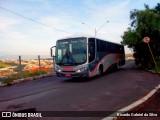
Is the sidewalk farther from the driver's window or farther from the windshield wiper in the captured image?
the driver's window

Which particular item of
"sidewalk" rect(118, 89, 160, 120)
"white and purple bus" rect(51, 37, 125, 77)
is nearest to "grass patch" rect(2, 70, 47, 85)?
"white and purple bus" rect(51, 37, 125, 77)

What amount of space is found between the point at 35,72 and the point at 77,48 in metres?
6.97

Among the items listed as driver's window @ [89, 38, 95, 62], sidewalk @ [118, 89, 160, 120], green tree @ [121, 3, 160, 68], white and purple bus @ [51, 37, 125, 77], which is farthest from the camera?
green tree @ [121, 3, 160, 68]

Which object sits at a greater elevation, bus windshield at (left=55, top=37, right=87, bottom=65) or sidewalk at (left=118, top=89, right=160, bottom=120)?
bus windshield at (left=55, top=37, right=87, bottom=65)

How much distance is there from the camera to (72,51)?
1809cm

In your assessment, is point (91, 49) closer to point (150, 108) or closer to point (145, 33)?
point (150, 108)

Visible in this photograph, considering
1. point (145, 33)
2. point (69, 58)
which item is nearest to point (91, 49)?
point (69, 58)

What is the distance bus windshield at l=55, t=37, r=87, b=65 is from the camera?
58.4 feet

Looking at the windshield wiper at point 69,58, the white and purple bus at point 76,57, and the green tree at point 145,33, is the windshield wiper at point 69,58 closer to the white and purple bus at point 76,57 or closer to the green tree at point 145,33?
the white and purple bus at point 76,57

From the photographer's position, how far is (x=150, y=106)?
9.12 meters

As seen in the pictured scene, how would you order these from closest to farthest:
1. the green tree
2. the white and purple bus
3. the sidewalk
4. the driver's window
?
the sidewalk
the white and purple bus
the driver's window
the green tree

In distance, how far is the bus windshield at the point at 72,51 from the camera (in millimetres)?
17812

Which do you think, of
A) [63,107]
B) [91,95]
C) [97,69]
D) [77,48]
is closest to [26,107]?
[63,107]

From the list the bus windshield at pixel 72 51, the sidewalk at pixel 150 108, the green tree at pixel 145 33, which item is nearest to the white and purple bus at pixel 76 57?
the bus windshield at pixel 72 51
